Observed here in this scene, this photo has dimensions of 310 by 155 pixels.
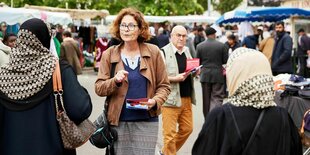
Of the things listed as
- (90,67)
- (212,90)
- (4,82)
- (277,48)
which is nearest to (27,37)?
(4,82)

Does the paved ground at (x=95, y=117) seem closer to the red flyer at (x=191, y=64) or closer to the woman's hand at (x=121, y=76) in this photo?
the red flyer at (x=191, y=64)

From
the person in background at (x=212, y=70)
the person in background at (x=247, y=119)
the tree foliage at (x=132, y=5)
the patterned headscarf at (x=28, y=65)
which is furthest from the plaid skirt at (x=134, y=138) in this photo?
the tree foliage at (x=132, y=5)

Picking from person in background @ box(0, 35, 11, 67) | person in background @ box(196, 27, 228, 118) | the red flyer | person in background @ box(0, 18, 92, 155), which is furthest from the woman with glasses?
person in background @ box(196, 27, 228, 118)

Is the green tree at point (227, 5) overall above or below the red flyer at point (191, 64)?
above

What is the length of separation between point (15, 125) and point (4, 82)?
0.30 meters

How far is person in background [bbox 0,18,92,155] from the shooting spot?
4.39 m

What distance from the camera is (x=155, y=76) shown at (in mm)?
5852

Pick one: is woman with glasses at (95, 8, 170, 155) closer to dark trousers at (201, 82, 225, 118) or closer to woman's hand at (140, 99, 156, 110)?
woman's hand at (140, 99, 156, 110)

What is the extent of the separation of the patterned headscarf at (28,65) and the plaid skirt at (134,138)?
147 cm

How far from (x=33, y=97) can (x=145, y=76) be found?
1.49 m

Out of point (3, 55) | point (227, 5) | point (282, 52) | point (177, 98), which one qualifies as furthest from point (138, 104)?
point (227, 5)

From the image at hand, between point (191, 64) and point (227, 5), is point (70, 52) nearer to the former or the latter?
point (191, 64)

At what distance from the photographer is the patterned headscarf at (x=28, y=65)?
437 centimetres

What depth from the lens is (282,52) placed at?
12.9 metres
